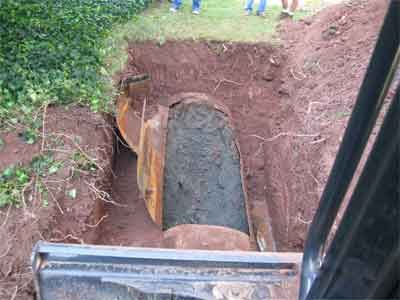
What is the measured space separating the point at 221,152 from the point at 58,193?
249cm

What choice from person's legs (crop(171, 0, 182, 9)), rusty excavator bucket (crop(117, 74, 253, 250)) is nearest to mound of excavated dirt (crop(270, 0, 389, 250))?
rusty excavator bucket (crop(117, 74, 253, 250))

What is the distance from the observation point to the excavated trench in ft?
14.4

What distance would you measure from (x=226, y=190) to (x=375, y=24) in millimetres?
3681

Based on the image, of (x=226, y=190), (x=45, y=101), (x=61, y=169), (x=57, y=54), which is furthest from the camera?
(x=57, y=54)

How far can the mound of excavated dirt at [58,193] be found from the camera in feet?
10.0

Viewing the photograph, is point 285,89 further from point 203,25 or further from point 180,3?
point 180,3

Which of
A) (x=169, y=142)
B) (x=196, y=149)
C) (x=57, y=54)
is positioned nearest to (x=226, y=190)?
(x=196, y=149)

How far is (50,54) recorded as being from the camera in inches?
200

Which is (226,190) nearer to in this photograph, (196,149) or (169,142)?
(196,149)

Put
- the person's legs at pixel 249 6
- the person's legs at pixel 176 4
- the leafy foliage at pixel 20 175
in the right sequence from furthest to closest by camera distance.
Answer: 1. the person's legs at pixel 249 6
2. the person's legs at pixel 176 4
3. the leafy foliage at pixel 20 175

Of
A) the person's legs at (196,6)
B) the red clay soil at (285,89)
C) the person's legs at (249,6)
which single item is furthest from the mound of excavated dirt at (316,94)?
the person's legs at (196,6)

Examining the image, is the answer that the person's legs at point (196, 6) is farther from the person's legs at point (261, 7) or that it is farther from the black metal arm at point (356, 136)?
the black metal arm at point (356, 136)

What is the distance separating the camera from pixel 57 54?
16.8 ft

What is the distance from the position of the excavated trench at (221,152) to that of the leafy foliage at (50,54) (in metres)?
0.67
